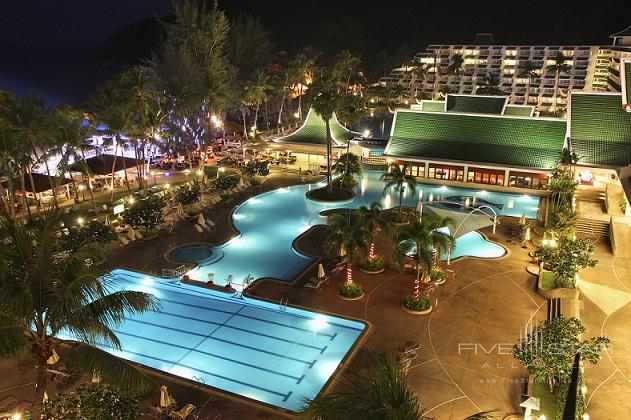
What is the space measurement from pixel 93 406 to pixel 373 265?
1790cm

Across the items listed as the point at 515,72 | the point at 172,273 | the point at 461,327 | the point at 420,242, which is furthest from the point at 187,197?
the point at 515,72

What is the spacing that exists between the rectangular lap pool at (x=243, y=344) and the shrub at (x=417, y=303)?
2.90m

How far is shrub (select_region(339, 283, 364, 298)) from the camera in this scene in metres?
25.5

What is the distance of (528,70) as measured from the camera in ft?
313

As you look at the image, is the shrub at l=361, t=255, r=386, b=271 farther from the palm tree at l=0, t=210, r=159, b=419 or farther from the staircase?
the palm tree at l=0, t=210, r=159, b=419

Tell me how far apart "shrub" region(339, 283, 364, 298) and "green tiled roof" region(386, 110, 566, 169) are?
23.7 metres

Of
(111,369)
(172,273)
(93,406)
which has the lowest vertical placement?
(172,273)

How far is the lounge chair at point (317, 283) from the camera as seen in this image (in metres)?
26.6

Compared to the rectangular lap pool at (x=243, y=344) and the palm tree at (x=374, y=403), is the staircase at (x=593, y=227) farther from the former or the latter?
the palm tree at (x=374, y=403)

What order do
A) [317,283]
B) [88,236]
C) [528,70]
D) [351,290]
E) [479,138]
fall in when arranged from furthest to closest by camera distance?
1. [528,70]
2. [479,138]
3. [88,236]
4. [317,283]
5. [351,290]

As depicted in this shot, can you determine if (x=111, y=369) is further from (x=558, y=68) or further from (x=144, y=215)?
(x=558, y=68)

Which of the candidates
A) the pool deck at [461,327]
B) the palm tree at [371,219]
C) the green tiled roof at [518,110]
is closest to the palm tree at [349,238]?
the palm tree at [371,219]

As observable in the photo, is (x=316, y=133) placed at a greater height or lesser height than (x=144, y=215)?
greater

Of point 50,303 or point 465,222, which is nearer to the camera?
point 50,303
